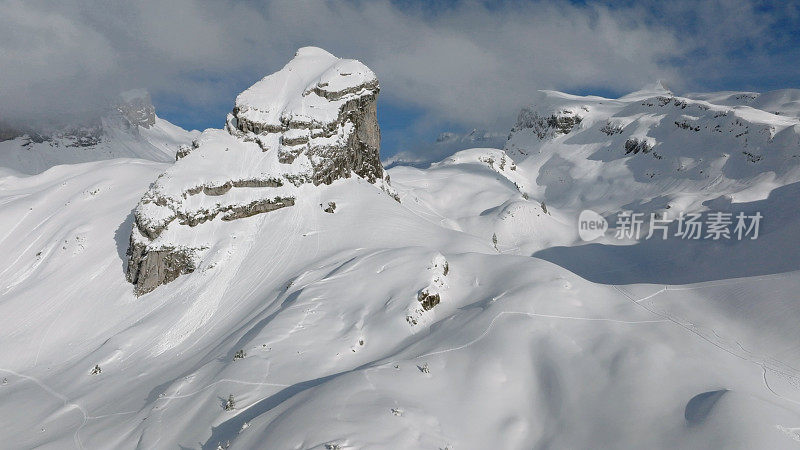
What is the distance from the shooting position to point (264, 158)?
46750 millimetres

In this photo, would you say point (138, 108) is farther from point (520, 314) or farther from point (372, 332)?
point (520, 314)

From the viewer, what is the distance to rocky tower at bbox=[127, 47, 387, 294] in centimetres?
3800

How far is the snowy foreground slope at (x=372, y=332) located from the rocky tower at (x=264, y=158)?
778 mm

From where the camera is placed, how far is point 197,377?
2070 cm

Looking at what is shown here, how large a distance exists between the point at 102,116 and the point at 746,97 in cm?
20760

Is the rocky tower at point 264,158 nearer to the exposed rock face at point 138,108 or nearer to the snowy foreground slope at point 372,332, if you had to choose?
the snowy foreground slope at point 372,332

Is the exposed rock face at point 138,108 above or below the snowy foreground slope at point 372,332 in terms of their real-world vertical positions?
below

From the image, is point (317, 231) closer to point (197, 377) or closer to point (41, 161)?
point (197, 377)

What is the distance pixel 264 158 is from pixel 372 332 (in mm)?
31225

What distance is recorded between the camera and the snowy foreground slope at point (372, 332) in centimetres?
1344

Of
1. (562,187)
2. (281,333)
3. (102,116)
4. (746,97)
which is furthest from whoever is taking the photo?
(102,116)

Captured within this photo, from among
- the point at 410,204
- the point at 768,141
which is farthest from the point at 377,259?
the point at 768,141

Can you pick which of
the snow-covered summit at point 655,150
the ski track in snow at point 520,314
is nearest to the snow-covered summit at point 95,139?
the snow-covered summit at point 655,150

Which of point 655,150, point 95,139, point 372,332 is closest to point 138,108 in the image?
point 95,139
